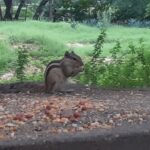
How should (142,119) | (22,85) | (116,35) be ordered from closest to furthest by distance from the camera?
(142,119) → (22,85) → (116,35)

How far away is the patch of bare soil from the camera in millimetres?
5078

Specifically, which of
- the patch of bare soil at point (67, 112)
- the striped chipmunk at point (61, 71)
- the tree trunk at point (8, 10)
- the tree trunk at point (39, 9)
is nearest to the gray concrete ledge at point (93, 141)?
the patch of bare soil at point (67, 112)

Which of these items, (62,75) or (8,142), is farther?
(62,75)

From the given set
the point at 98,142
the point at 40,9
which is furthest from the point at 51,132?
the point at 40,9

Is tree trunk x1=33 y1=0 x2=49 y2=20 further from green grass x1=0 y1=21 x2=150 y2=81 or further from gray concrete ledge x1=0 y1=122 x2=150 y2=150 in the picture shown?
gray concrete ledge x1=0 y1=122 x2=150 y2=150

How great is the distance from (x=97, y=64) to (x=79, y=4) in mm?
18999

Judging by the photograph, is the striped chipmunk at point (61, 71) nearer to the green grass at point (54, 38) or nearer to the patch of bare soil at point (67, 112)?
the patch of bare soil at point (67, 112)

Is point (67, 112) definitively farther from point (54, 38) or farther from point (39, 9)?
point (39, 9)

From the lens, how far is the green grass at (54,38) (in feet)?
48.4

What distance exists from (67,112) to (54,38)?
1250cm

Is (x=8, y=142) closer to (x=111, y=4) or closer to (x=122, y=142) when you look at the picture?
(x=122, y=142)

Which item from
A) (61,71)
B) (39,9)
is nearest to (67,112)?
(61,71)

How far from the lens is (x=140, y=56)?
30.0 ft

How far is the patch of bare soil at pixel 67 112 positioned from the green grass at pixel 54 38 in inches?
219
